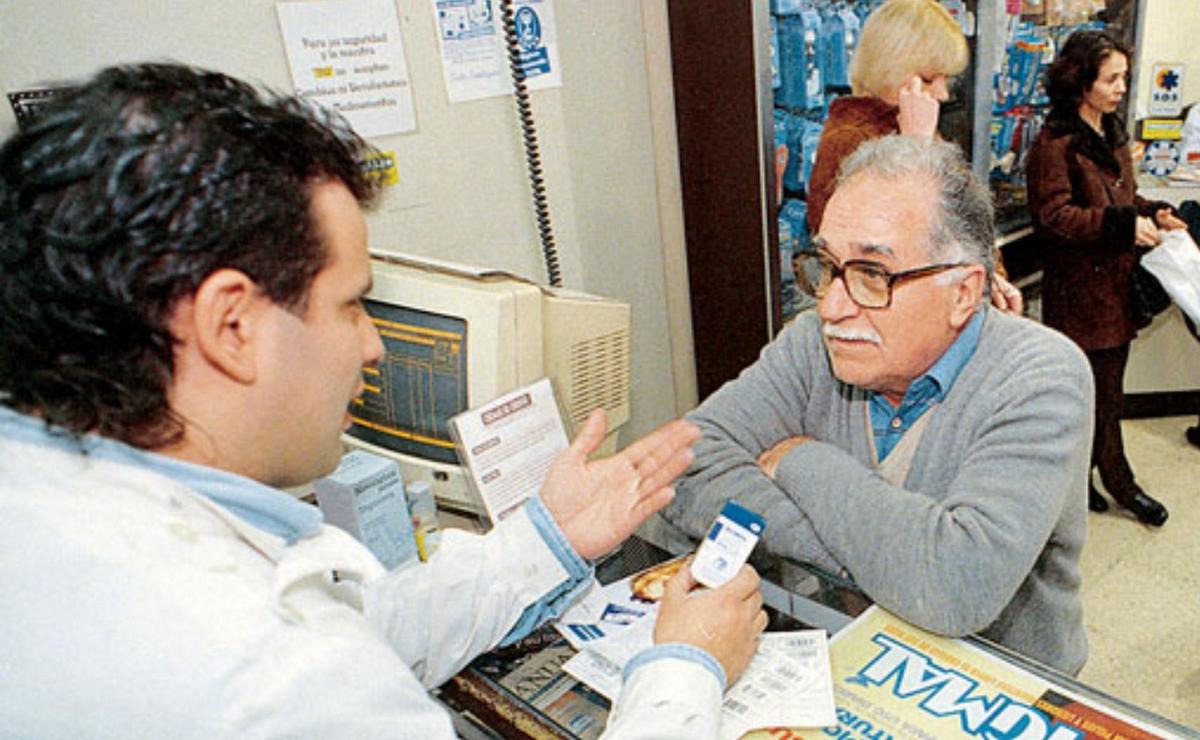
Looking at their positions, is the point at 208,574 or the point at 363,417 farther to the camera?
the point at 363,417

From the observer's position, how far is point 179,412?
0.65 metres

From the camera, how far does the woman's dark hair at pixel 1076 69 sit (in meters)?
2.61

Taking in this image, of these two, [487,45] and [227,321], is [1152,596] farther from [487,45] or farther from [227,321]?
[227,321]

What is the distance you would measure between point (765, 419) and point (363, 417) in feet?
2.42

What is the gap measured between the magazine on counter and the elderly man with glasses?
56 millimetres

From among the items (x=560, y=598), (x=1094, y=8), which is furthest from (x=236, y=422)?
(x=1094, y=8)

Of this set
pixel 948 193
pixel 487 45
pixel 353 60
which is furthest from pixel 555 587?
pixel 487 45

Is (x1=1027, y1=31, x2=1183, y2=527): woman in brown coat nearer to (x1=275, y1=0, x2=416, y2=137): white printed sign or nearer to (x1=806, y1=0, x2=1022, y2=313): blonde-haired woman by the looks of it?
(x1=806, y1=0, x2=1022, y2=313): blonde-haired woman

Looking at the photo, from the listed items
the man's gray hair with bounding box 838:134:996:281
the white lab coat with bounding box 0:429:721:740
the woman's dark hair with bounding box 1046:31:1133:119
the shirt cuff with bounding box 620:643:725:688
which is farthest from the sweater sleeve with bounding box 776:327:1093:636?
the woman's dark hair with bounding box 1046:31:1133:119

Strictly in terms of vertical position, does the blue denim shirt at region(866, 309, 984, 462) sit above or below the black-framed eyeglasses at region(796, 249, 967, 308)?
below

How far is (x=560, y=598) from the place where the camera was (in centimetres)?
112

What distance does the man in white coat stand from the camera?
0.54 metres

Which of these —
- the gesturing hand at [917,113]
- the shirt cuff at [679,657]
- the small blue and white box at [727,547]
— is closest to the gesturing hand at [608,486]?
the small blue and white box at [727,547]

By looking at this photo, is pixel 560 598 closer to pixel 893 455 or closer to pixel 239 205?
pixel 893 455
